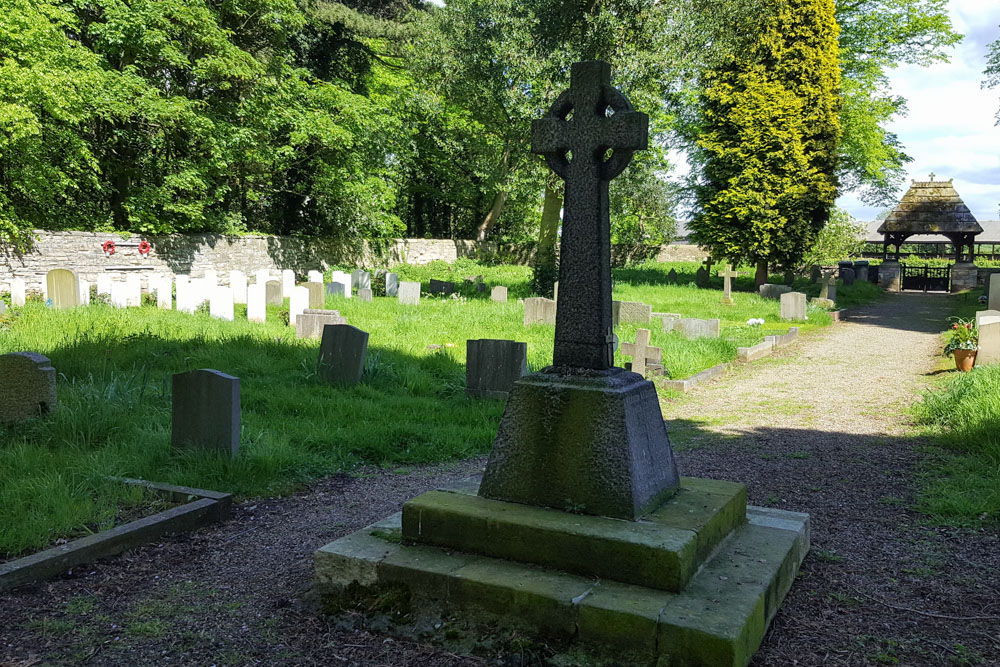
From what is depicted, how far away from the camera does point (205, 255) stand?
70.5ft

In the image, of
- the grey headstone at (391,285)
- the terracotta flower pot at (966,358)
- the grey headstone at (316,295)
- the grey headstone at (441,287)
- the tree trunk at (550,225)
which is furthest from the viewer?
the tree trunk at (550,225)

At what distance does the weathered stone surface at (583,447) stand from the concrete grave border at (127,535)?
215 centimetres

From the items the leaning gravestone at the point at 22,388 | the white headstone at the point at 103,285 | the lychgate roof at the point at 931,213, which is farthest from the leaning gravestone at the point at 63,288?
the lychgate roof at the point at 931,213

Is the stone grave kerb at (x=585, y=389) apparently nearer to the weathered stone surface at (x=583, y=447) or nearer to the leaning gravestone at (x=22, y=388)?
the weathered stone surface at (x=583, y=447)

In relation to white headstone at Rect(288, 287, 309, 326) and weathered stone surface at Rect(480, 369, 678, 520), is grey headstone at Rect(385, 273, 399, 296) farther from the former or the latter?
weathered stone surface at Rect(480, 369, 678, 520)

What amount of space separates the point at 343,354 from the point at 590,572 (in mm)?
5950

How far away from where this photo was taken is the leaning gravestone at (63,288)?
14148mm

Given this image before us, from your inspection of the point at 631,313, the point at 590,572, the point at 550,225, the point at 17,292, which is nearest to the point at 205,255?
the point at 17,292

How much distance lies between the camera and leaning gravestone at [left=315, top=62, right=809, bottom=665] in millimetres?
2980

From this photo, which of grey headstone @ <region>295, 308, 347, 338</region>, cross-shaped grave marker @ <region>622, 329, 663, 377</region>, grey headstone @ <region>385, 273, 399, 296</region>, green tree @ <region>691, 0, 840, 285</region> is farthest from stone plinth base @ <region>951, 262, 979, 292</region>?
grey headstone @ <region>295, 308, 347, 338</region>

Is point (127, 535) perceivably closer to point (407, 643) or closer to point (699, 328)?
point (407, 643)

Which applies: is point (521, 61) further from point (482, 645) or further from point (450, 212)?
point (482, 645)

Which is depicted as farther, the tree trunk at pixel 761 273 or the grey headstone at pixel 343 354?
the tree trunk at pixel 761 273

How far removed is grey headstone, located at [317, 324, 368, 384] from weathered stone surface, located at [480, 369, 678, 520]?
16.6 feet
